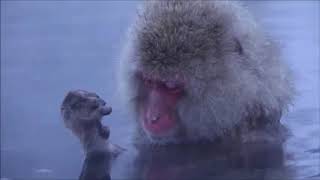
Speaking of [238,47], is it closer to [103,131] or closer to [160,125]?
[160,125]

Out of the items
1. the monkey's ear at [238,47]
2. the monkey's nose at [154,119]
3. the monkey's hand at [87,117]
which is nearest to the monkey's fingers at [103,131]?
the monkey's hand at [87,117]

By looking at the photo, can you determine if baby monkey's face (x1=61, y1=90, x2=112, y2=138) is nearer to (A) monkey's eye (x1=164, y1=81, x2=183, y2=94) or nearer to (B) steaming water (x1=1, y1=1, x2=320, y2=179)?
(B) steaming water (x1=1, y1=1, x2=320, y2=179)

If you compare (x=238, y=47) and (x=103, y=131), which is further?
(x=238, y=47)

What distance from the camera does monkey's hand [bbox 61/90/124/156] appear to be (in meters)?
2.43

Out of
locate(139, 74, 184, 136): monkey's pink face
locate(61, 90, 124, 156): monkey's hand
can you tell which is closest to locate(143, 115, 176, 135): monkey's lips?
locate(139, 74, 184, 136): monkey's pink face

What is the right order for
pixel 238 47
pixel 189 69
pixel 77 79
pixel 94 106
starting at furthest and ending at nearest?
pixel 77 79, pixel 238 47, pixel 189 69, pixel 94 106

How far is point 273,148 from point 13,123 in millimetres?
887

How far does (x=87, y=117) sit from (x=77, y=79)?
1.00 meters

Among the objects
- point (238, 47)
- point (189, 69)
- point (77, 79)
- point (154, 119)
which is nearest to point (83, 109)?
point (154, 119)

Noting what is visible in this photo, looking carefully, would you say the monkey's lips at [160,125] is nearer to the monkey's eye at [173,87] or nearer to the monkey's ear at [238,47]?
the monkey's eye at [173,87]

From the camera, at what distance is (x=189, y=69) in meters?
2.53

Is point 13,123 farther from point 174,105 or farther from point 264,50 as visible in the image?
point 264,50

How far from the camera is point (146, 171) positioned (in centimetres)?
242

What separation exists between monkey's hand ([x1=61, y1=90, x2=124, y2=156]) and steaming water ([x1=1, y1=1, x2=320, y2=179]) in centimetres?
7
